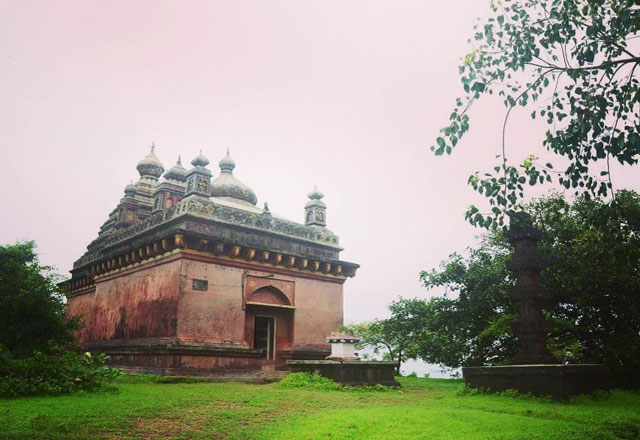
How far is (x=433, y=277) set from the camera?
1955cm

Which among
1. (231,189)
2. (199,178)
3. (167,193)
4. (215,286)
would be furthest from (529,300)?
(167,193)

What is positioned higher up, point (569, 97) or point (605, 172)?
point (569, 97)

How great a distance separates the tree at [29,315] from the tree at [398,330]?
34.6ft

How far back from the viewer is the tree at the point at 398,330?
65.1ft

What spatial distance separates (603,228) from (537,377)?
4.06 meters

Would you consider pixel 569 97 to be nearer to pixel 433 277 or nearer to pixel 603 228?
pixel 603 228

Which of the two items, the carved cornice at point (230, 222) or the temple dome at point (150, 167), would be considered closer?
the carved cornice at point (230, 222)

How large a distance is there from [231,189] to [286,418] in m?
14.0

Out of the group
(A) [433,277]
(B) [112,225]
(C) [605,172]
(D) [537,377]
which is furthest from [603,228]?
(B) [112,225]

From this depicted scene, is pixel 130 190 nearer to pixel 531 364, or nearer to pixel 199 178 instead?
pixel 199 178

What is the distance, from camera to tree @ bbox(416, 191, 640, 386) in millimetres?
14703

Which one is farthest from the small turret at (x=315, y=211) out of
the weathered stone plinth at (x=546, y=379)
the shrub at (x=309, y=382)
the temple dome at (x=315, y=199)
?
the weathered stone plinth at (x=546, y=379)

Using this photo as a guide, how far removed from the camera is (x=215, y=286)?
1569 cm

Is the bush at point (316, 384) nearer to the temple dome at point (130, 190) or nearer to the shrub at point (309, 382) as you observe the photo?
the shrub at point (309, 382)
